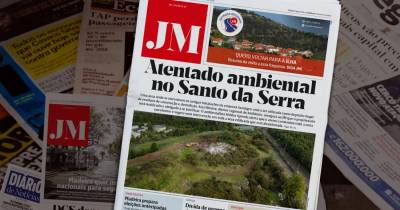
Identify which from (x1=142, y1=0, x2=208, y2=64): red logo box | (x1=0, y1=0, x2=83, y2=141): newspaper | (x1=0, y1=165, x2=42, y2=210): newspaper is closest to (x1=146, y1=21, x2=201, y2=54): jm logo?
(x1=142, y1=0, x2=208, y2=64): red logo box

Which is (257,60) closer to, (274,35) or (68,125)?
(274,35)

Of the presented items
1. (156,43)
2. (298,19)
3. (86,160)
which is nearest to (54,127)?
(86,160)

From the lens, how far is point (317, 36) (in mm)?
576

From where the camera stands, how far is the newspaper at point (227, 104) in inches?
22.7

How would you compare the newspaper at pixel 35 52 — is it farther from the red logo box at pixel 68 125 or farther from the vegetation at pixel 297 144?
the vegetation at pixel 297 144

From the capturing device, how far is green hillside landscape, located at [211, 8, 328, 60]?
1.89ft

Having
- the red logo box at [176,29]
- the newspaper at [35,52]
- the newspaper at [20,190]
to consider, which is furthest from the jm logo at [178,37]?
the newspaper at [20,190]

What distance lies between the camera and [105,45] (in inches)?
22.8

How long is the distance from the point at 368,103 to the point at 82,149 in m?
0.36

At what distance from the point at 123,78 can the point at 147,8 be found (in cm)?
9

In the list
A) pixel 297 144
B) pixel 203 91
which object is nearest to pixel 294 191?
pixel 297 144

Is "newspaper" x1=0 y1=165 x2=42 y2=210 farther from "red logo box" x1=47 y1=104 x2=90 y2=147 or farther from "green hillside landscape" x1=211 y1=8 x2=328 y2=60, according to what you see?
"green hillside landscape" x1=211 y1=8 x2=328 y2=60

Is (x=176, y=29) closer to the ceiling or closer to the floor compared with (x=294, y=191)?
closer to the ceiling

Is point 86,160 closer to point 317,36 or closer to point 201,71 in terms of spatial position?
point 201,71
